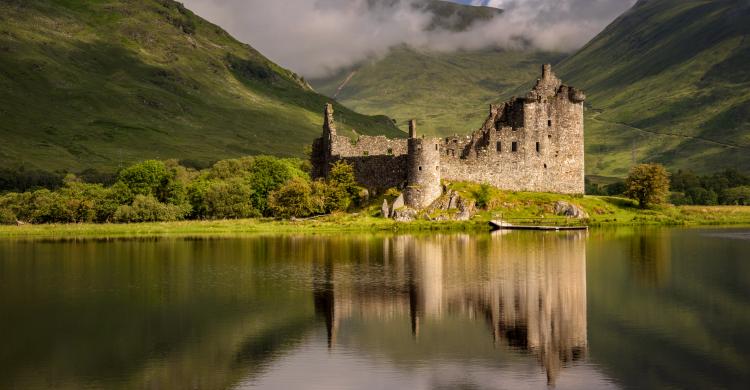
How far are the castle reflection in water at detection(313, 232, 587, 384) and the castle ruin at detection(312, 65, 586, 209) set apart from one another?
22906 millimetres

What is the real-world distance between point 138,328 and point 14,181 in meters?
135

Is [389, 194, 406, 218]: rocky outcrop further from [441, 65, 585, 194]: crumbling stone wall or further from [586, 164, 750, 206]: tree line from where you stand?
→ [586, 164, 750, 206]: tree line

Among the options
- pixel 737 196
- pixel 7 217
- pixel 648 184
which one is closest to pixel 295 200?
pixel 648 184

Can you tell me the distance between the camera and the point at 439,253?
182 feet

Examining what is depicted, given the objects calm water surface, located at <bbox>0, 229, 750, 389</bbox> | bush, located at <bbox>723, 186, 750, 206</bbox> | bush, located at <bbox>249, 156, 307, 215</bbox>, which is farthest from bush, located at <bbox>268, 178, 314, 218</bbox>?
bush, located at <bbox>723, 186, 750, 206</bbox>

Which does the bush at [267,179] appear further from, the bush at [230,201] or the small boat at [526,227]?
the small boat at [526,227]

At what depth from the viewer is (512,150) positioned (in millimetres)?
82938

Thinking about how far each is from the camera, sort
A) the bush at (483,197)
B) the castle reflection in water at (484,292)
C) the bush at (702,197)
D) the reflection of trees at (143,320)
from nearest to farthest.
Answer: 1. the reflection of trees at (143,320)
2. the castle reflection in water at (484,292)
3. the bush at (483,197)
4. the bush at (702,197)

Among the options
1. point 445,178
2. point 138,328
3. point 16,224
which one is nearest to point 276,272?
point 138,328

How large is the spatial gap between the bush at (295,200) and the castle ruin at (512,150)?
17.0 feet

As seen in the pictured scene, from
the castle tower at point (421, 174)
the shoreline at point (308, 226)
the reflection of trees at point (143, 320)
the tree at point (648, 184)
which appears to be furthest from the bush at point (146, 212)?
the tree at point (648, 184)

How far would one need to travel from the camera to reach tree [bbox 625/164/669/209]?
83.7 metres

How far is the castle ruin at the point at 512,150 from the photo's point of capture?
81562mm

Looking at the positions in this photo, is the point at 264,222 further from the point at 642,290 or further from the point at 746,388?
the point at 746,388
